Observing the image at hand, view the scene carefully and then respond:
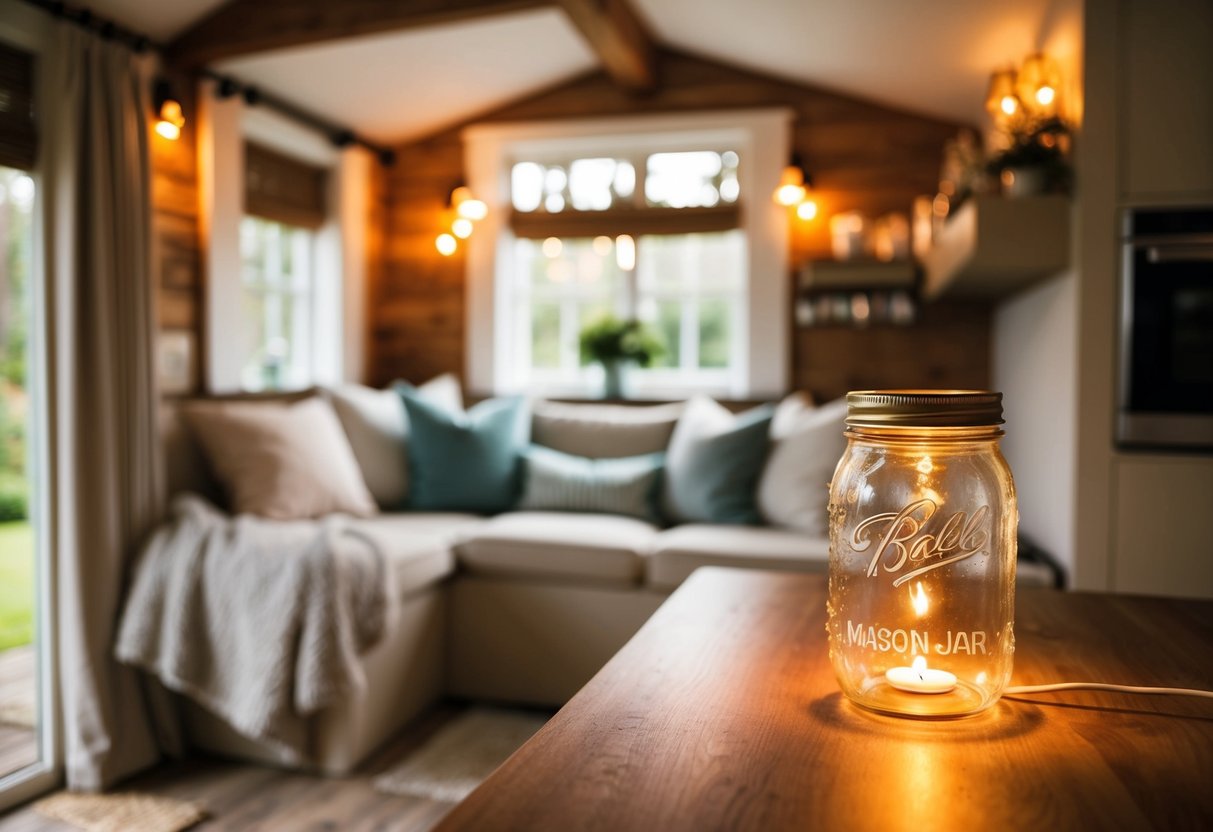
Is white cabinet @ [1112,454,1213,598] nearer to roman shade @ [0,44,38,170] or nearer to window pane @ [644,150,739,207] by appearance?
window pane @ [644,150,739,207]

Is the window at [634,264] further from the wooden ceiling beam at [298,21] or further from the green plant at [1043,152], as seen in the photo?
the green plant at [1043,152]

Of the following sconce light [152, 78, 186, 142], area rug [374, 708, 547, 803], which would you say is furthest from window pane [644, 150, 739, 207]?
area rug [374, 708, 547, 803]

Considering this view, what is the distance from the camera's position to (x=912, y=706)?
2.50 ft

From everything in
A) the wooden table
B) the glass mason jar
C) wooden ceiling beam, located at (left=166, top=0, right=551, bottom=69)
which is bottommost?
the wooden table

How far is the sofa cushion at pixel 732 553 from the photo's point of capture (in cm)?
287

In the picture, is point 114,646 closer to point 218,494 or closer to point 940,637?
point 218,494

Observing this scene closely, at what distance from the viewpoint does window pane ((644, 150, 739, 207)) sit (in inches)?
169

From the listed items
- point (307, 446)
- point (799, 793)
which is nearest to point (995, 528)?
point (799, 793)

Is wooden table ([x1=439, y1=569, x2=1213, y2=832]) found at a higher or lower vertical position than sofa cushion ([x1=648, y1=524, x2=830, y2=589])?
higher

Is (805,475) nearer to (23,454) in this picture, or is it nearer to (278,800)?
(278,800)

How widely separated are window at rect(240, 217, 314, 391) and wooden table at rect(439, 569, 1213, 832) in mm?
3132

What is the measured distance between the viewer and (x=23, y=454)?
2715 mm

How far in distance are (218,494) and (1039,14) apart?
3.09 metres

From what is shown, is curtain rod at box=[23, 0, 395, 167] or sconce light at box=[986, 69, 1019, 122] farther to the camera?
sconce light at box=[986, 69, 1019, 122]
